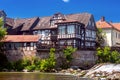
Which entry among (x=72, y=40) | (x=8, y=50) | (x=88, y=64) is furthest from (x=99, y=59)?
(x=8, y=50)

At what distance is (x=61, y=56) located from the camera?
62.0 meters

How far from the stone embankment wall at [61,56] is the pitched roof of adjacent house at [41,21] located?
1018 centimetres

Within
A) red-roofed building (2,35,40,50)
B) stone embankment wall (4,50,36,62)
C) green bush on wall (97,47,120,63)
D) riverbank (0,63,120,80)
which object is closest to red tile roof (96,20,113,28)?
green bush on wall (97,47,120,63)

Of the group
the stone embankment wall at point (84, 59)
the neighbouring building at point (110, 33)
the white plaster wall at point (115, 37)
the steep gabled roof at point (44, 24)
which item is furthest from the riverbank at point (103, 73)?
the white plaster wall at point (115, 37)

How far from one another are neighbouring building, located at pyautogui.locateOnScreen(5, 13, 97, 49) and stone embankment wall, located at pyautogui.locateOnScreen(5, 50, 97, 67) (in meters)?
1.56

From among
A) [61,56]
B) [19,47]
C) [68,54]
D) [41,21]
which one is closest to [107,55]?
[68,54]

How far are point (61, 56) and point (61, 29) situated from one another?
879 centimetres

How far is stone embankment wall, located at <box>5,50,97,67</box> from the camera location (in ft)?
204

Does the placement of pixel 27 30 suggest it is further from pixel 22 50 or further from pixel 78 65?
pixel 78 65

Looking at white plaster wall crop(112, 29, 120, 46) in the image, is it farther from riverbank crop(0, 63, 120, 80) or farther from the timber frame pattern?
riverbank crop(0, 63, 120, 80)

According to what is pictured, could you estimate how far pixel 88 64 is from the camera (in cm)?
6297

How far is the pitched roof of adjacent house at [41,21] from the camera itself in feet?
238

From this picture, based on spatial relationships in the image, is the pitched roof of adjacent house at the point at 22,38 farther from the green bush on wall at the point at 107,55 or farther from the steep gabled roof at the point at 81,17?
the green bush on wall at the point at 107,55

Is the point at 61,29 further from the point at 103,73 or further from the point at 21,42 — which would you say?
the point at 103,73
